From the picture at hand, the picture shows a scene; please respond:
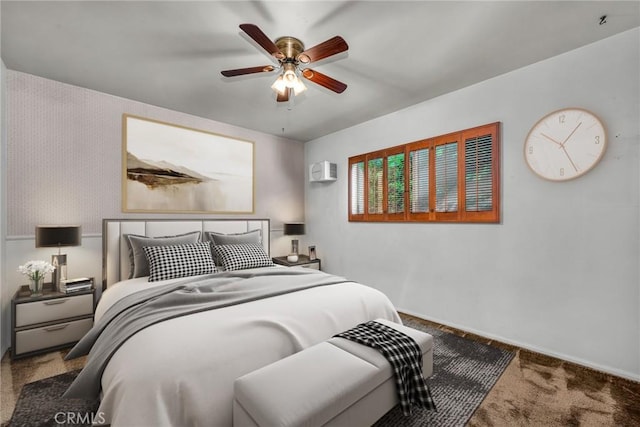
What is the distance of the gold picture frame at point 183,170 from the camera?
3391 mm

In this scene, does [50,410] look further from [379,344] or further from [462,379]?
[462,379]

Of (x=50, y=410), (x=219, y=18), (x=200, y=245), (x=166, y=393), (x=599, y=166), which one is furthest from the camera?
(x=200, y=245)

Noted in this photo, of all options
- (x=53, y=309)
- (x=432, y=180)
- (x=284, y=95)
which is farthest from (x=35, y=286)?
(x=432, y=180)

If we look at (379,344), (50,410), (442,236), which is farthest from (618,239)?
(50,410)

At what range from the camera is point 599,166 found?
7.57 feet

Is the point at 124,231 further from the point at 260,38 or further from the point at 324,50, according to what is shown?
the point at 324,50

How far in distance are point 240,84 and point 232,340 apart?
2.50 m

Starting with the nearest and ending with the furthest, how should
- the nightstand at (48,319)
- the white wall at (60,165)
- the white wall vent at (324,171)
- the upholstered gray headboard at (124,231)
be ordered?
the nightstand at (48,319) < the white wall at (60,165) < the upholstered gray headboard at (124,231) < the white wall vent at (324,171)

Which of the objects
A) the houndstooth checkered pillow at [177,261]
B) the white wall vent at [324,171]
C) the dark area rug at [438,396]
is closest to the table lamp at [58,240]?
the houndstooth checkered pillow at [177,261]

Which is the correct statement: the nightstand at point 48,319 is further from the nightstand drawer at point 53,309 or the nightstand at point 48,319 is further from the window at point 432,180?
the window at point 432,180

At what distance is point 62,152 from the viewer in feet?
9.71

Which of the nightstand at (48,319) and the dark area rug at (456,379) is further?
the nightstand at (48,319)

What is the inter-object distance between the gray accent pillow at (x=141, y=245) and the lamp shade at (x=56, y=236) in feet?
1.47

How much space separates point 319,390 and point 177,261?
6.94ft
